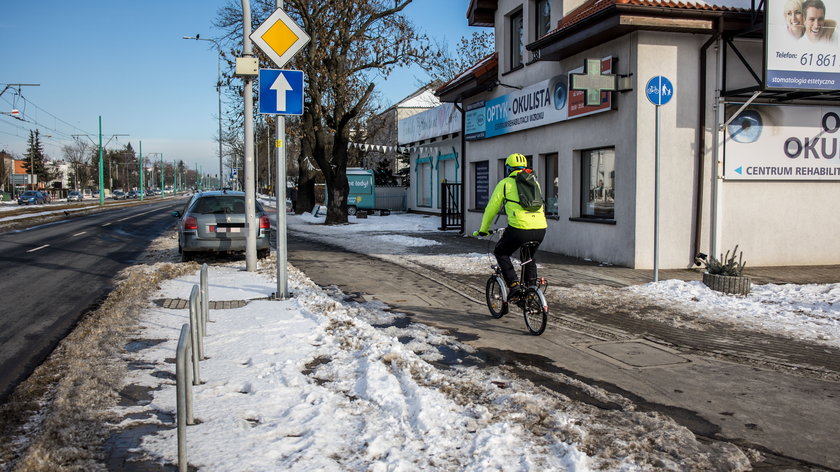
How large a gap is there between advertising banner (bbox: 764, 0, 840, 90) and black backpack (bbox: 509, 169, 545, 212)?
6355 mm

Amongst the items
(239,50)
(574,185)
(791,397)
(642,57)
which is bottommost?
(791,397)

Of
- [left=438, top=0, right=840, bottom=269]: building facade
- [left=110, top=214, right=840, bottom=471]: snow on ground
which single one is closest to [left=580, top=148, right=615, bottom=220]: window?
[left=438, top=0, right=840, bottom=269]: building facade

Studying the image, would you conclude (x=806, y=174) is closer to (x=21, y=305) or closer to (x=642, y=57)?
(x=642, y=57)

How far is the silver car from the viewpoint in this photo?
12.9 meters

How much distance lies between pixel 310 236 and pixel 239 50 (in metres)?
8.98

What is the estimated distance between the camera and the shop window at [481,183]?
780 inches

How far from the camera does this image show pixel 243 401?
4680mm

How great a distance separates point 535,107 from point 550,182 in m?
1.84

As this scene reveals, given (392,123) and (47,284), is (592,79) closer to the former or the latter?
(47,284)

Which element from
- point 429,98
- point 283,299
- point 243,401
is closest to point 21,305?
point 283,299

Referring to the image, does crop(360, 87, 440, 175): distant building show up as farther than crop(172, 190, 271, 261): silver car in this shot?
Yes

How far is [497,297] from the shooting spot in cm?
809

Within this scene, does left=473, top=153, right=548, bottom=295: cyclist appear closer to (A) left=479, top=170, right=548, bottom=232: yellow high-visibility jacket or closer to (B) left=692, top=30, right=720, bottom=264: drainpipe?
(A) left=479, top=170, right=548, bottom=232: yellow high-visibility jacket

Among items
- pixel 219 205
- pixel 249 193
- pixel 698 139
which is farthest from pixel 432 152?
pixel 249 193
